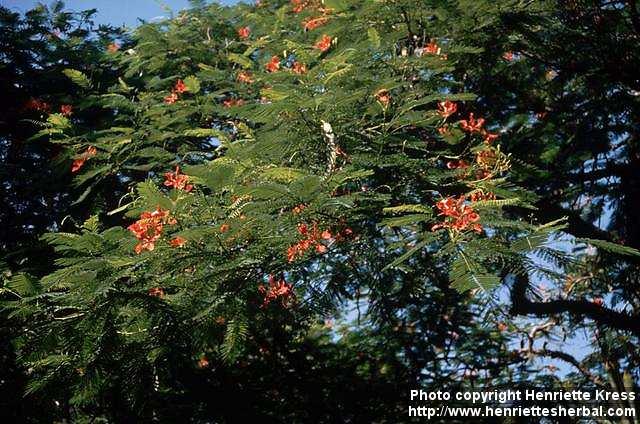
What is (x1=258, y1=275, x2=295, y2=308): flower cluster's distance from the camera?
3.81m

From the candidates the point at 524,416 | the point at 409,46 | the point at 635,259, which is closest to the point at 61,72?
the point at 409,46

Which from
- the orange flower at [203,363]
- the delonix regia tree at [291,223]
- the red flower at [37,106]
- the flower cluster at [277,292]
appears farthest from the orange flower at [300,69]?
the orange flower at [203,363]

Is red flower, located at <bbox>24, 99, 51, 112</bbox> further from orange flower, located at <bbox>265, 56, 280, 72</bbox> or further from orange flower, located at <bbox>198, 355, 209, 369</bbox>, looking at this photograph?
orange flower, located at <bbox>198, 355, 209, 369</bbox>

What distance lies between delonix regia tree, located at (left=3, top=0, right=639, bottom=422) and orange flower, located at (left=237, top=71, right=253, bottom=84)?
65 mm

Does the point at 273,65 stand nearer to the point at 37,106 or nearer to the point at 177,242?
the point at 177,242

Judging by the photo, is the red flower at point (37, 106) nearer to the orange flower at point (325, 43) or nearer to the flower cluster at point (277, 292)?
the orange flower at point (325, 43)

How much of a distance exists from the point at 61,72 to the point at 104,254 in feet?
12.7

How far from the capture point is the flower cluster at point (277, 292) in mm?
3814

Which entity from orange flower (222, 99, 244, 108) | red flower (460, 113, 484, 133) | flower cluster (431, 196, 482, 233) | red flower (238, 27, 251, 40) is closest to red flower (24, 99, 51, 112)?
orange flower (222, 99, 244, 108)

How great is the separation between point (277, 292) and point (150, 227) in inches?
52.8

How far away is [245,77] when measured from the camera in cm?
534

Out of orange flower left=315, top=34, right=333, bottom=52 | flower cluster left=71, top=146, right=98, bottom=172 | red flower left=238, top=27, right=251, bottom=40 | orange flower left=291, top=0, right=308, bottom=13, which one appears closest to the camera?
flower cluster left=71, top=146, right=98, bottom=172

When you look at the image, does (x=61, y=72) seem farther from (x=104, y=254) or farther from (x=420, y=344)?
(x=420, y=344)

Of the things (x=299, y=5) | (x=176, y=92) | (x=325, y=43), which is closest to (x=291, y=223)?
(x=325, y=43)
